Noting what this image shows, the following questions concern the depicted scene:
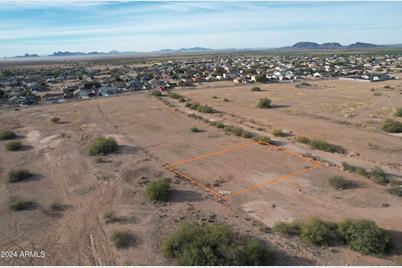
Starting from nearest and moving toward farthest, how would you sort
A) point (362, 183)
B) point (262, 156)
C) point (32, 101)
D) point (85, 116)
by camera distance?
point (362, 183) < point (262, 156) < point (85, 116) < point (32, 101)

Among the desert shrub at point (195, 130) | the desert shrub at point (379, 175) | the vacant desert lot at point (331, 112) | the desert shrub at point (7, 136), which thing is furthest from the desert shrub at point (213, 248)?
the desert shrub at point (7, 136)

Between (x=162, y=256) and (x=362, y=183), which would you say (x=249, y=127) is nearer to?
(x=362, y=183)

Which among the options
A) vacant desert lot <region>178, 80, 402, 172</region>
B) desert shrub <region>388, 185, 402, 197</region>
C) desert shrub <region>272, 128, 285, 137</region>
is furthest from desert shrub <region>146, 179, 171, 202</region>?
desert shrub <region>272, 128, 285, 137</region>

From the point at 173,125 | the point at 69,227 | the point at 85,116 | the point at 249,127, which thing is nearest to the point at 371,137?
Result: the point at 249,127

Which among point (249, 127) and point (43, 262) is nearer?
point (43, 262)

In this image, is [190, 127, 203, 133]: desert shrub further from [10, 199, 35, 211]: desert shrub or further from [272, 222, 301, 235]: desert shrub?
[272, 222, 301, 235]: desert shrub

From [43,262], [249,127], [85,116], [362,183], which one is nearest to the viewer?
[43,262]

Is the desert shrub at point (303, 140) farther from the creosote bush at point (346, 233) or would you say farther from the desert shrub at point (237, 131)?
the creosote bush at point (346, 233)
